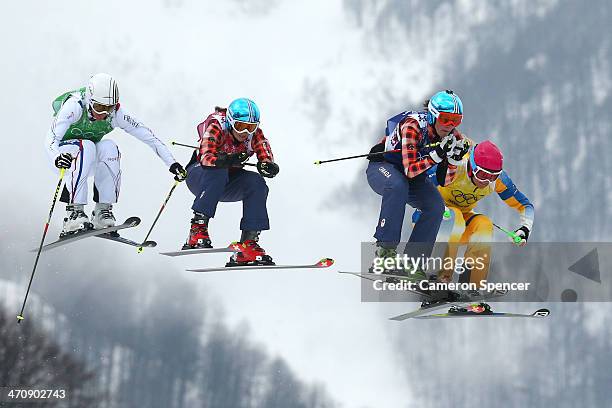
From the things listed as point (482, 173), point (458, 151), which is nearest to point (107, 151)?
point (458, 151)

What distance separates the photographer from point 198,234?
15.4 metres

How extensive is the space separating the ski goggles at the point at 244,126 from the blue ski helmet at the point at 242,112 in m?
0.03

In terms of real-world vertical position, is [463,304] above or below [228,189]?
below

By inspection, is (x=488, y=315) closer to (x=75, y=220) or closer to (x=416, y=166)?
(x=416, y=166)

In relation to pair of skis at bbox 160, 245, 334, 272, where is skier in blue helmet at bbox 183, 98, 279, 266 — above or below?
above

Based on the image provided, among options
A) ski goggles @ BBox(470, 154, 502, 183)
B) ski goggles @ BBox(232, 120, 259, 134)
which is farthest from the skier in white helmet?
ski goggles @ BBox(470, 154, 502, 183)

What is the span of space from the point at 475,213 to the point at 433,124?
1.67 meters

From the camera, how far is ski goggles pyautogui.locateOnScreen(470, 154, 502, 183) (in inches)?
587

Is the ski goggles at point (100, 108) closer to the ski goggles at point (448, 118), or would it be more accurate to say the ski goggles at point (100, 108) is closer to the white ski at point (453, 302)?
the ski goggles at point (448, 118)

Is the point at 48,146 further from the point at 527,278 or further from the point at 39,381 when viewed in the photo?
the point at 39,381

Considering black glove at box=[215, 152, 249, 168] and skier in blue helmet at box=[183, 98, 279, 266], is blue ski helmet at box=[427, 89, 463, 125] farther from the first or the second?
black glove at box=[215, 152, 249, 168]

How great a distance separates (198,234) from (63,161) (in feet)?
6.65

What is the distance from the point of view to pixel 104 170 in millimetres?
15625

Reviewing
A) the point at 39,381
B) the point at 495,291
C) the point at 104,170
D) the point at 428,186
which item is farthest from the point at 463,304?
the point at 39,381
